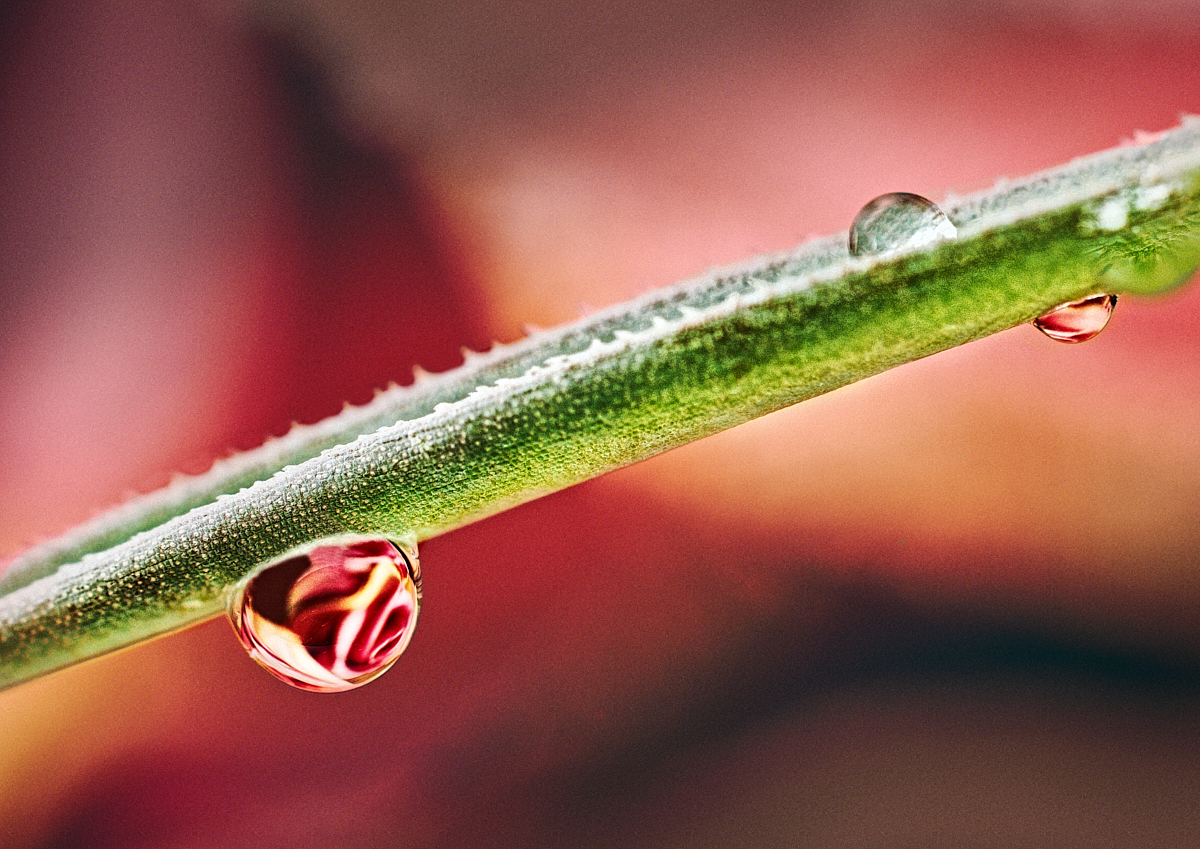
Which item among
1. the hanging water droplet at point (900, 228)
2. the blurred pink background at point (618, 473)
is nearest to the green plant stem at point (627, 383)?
the hanging water droplet at point (900, 228)

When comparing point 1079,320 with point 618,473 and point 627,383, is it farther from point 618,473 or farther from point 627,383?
point 618,473

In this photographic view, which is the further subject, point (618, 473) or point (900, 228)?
point (618, 473)

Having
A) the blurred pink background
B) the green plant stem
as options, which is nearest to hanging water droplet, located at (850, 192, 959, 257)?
the green plant stem

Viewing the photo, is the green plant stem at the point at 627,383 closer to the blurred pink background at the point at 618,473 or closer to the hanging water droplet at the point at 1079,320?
the hanging water droplet at the point at 1079,320

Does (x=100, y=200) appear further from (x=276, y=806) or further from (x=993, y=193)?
(x=993, y=193)

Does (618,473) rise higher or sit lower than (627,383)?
higher

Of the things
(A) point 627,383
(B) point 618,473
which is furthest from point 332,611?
(B) point 618,473

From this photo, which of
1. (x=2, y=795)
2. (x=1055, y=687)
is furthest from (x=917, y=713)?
(x=2, y=795)
